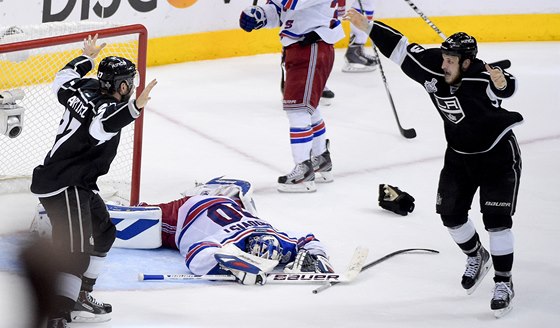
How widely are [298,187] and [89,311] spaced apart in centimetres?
196

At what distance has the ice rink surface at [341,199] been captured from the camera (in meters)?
4.27

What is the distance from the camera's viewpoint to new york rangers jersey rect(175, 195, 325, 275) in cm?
456

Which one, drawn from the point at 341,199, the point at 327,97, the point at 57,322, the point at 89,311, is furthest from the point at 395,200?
the point at 327,97

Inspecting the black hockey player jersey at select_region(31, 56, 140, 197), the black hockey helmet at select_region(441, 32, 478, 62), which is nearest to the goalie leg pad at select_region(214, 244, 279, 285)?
the black hockey player jersey at select_region(31, 56, 140, 197)

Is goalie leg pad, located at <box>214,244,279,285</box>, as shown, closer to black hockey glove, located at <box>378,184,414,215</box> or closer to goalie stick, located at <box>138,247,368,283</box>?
goalie stick, located at <box>138,247,368,283</box>

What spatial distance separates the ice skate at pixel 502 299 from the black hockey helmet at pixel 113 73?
1.50m

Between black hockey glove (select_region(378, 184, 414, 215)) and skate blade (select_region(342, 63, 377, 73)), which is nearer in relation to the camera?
black hockey glove (select_region(378, 184, 414, 215))

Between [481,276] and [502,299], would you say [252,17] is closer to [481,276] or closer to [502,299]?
[481,276]

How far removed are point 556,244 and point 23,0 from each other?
3.51m

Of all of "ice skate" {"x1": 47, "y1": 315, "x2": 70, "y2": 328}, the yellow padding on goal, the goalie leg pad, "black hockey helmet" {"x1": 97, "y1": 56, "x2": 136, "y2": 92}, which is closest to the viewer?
"ice skate" {"x1": 47, "y1": 315, "x2": 70, "y2": 328}

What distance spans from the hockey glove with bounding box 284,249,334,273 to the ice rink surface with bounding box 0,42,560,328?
102mm

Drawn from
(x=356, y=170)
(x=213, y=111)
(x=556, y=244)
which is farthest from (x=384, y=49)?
(x=213, y=111)

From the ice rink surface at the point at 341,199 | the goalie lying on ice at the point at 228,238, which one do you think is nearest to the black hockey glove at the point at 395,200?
the ice rink surface at the point at 341,199

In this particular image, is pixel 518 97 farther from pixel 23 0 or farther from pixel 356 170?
pixel 23 0
